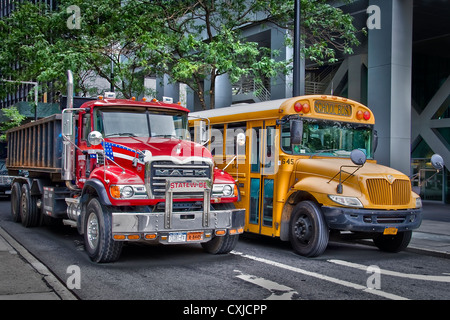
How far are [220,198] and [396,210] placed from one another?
3.18 meters

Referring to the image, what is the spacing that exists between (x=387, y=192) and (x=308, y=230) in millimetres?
1555

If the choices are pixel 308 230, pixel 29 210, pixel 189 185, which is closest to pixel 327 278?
pixel 308 230

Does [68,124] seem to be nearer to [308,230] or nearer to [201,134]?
[201,134]

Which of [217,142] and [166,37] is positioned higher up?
[166,37]

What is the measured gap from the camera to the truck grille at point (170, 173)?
26.5 feet

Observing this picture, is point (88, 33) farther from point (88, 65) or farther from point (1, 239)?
point (1, 239)

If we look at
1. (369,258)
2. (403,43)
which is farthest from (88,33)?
(369,258)

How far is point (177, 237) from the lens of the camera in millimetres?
8133

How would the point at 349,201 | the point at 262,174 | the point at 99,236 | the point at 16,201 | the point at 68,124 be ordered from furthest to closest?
1. the point at 16,201
2. the point at 262,174
3. the point at 68,124
4. the point at 349,201
5. the point at 99,236

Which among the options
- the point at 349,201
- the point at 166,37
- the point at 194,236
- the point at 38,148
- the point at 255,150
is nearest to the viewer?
the point at 194,236

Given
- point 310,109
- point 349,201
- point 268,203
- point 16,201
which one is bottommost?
point 16,201

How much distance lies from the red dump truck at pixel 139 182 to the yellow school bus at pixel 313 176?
106 cm

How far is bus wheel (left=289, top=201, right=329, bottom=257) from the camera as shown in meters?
9.04

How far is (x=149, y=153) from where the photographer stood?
8.33 meters
